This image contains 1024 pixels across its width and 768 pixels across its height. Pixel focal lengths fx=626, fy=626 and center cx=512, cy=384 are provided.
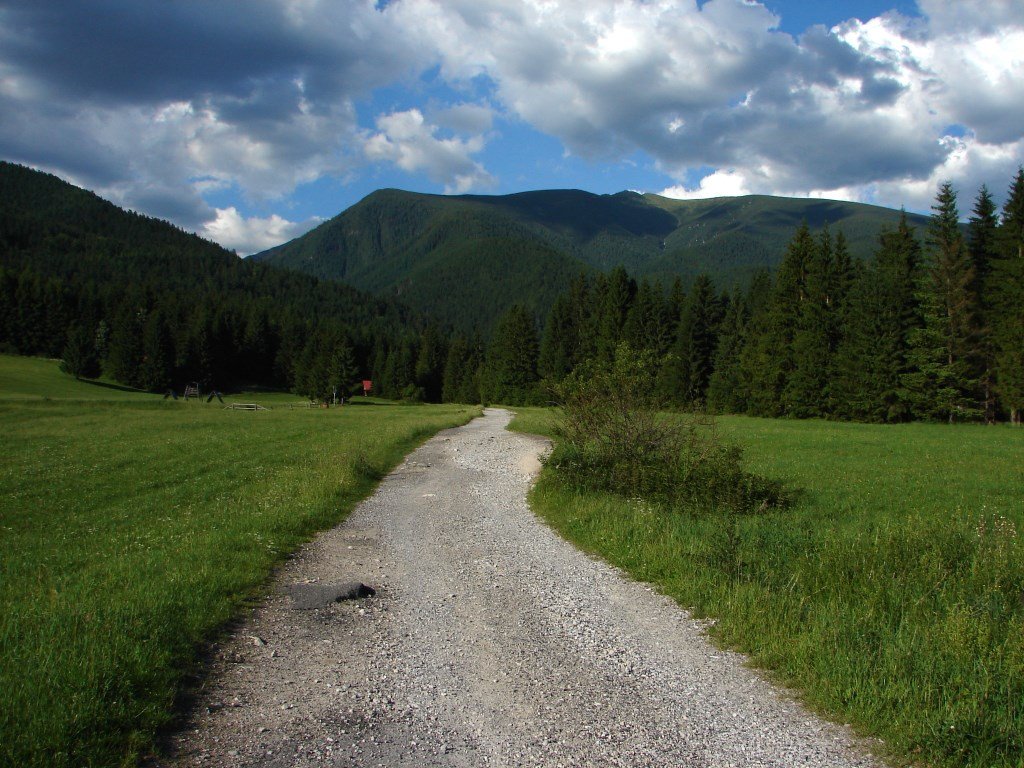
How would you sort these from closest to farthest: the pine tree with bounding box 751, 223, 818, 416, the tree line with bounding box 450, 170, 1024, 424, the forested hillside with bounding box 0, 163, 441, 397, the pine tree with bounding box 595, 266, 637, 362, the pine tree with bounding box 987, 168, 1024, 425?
the pine tree with bounding box 987, 168, 1024, 425
the tree line with bounding box 450, 170, 1024, 424
the pine tree with bounding box 751, 223, 818, 416
the pine tree with bounding box 595, 266, 637, 362
the forested hillside with bounding box 0, 163, 441, 397

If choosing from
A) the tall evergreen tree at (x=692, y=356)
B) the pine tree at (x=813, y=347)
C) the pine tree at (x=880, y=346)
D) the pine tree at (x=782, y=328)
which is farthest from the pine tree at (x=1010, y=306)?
the tall evergreen tree at (x=692, y=356)

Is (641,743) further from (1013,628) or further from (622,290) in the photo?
(622,290)

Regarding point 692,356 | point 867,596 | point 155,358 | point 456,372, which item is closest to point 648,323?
point 692,356

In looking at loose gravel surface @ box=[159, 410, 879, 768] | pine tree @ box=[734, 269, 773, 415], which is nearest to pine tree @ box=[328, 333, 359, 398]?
pine tree @ box=[734, 269, 773, 415]

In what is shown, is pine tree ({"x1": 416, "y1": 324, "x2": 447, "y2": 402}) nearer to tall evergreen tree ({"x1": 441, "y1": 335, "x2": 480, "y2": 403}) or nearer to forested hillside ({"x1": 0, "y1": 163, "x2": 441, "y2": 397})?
forested hillside ({"x1": 0, "y1": 163, "x2": 441, "y2": 397})

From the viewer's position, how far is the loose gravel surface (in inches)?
177

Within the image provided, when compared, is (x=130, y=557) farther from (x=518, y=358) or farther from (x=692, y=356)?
(x=518, y=358)

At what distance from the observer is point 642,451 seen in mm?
16172

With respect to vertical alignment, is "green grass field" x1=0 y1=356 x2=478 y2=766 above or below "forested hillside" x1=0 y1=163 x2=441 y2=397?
below

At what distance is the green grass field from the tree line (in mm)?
22754

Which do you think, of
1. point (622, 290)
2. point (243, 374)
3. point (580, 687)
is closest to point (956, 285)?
point (622, 290)

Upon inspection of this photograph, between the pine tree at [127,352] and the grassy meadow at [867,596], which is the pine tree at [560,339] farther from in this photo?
the grassy meadow at [867,596]

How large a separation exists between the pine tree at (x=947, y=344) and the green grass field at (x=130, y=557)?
38936mm

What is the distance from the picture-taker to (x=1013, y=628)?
6.34 meters
